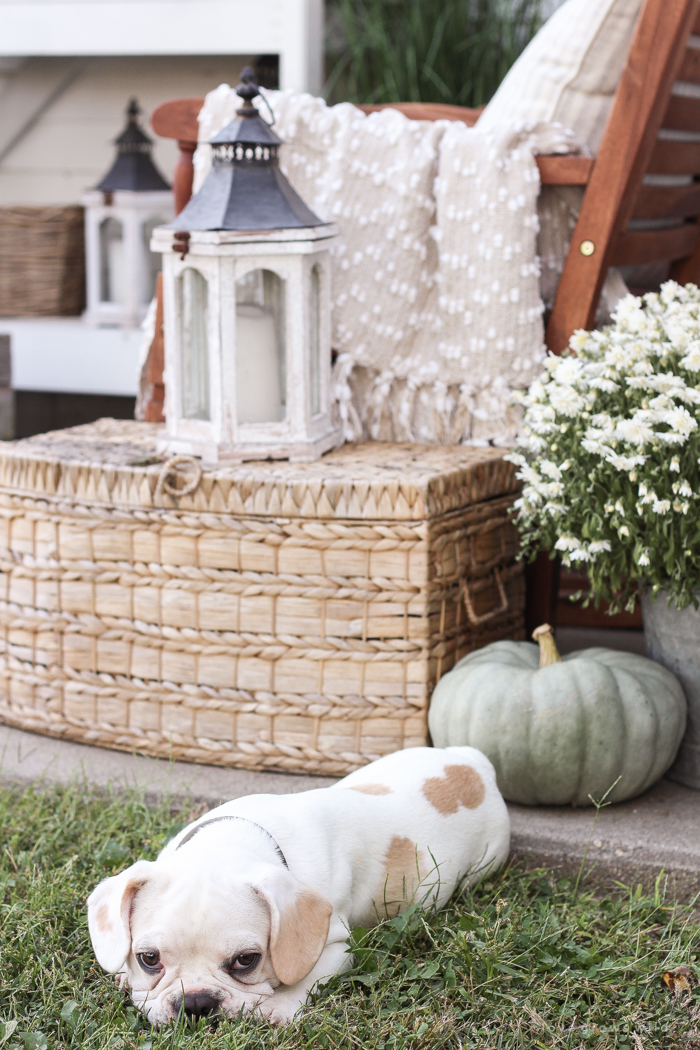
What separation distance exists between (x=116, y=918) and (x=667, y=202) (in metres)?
1.50

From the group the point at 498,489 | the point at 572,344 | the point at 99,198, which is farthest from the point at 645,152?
the point at 99,198

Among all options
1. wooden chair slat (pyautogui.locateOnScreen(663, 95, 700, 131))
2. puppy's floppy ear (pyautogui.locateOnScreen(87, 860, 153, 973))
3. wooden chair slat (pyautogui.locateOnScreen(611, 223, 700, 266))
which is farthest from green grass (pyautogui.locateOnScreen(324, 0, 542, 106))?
puppy's floppy ear (pyautogui.locateOnScreen(87, 860, 153, 973))

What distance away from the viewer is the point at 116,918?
1116 millimetres

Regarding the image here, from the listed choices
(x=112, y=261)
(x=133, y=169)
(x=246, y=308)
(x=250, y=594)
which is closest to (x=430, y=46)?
(x=133, y=169)

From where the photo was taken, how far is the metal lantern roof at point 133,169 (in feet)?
9.96

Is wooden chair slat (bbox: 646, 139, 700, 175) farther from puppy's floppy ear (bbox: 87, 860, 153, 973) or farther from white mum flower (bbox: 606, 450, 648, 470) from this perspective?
puppy's floppy ear (bbox: 87, 860, 153, 973)

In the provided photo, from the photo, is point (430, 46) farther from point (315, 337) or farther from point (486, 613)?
point (486, 613)

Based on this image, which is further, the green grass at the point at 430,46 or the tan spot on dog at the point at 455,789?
the green grass at the point at 430,46

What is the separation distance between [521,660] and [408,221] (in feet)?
2.49

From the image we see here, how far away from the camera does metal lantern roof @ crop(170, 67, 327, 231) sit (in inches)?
67.2

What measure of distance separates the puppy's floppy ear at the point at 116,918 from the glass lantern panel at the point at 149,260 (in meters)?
2.25

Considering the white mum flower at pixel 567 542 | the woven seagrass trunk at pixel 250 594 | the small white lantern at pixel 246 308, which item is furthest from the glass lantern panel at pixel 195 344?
the white mum flower at pixel 567 542

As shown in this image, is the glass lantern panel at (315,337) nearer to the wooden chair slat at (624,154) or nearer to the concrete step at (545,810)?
the wooden chair slat at (624,154)

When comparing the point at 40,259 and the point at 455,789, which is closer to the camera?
the point at 455,789
